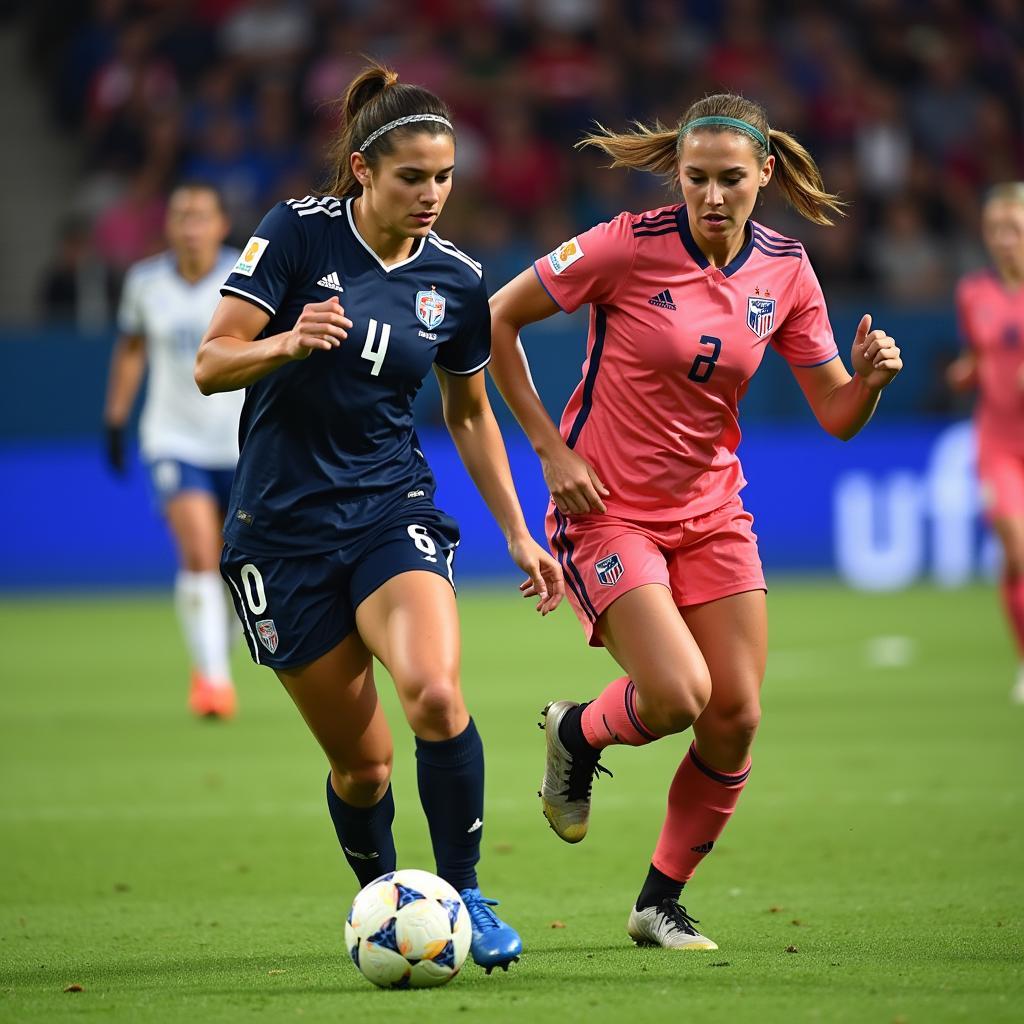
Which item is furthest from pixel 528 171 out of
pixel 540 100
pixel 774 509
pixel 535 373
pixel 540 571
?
pixel 540 571

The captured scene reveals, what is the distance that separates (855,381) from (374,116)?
1626 millimetres

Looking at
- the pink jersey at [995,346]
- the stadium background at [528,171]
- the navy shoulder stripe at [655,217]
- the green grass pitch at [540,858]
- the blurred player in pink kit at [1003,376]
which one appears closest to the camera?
the green grass pitch at [540,858]

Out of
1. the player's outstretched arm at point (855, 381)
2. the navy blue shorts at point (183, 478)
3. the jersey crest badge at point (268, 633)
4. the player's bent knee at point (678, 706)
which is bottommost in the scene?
the player's bent knee at point (678, 706)

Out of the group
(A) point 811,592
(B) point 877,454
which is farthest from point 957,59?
(A) point 811,592

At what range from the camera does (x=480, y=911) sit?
4.93 meters

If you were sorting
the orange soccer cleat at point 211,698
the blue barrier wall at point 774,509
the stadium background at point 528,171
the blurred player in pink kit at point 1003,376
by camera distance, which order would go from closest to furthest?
the orange soccer cleat at point 211,698
the blurred player in pink kit at point 1003,376
the blue barrier wall at point 774,509
the stadium background at point 528,171

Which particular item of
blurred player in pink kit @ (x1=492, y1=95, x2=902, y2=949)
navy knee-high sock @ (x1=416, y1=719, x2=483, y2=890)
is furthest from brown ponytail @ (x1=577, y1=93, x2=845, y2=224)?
navy knee-high sock @ (x1=416, y1=719, x2=483, y2=890)

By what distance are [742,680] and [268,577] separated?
1.38 metres

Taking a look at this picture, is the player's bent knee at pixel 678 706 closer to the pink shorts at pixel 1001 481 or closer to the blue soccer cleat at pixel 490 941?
the blue soccer cleat at pixel 490 941

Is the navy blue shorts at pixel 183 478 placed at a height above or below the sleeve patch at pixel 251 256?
below

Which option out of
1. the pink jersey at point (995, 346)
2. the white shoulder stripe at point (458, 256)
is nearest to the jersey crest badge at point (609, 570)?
the white shoulder stripe at point (458, 256)

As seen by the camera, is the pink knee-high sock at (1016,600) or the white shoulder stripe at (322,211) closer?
the white shoulder stripe at (322,211)

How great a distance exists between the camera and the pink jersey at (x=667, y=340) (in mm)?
5449

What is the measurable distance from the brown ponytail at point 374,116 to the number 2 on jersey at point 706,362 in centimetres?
98
